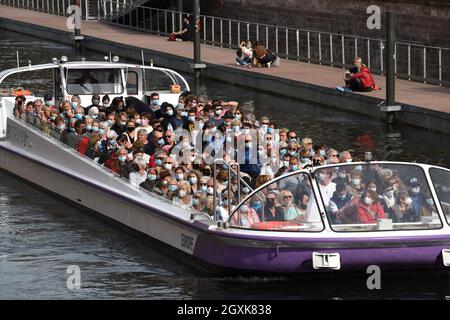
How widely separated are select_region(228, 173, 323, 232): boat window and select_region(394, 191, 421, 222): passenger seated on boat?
104cm

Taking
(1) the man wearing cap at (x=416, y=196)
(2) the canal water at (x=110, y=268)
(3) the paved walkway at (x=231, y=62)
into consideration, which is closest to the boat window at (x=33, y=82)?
(3) the paved walkway at (x=231, y=62)

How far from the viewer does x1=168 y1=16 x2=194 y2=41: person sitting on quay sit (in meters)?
52.5

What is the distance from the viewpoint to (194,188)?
859 inches

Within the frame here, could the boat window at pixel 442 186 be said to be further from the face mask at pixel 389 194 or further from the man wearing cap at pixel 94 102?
the man wearing cap at pixel 94 102

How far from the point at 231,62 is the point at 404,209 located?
25.8 meters

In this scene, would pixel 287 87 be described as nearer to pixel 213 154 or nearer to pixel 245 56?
pixel 245 56

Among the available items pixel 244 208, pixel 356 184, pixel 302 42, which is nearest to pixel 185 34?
pixel 302 42

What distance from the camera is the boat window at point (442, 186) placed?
20.2 m

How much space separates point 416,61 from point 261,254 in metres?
22.2

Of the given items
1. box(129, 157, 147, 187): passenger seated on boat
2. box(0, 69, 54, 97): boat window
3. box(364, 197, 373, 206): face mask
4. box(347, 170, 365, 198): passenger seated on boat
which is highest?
box(347, 170, 365, 198): passenger seated on boat

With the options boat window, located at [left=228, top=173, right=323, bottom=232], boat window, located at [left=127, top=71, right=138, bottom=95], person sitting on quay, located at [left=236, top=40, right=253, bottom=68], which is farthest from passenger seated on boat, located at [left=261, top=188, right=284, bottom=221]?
person sitting on quay, located at [left=236, top=40, right=253, bottom=68]

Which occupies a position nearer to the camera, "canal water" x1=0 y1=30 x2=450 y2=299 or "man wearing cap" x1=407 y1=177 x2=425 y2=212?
"man wearing cap" x1=407 y1=177 x2=425 y2=212

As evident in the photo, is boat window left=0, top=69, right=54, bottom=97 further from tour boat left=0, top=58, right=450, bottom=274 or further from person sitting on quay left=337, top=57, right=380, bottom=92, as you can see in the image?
tour boat left=0, top=58, right=450, bottom=274

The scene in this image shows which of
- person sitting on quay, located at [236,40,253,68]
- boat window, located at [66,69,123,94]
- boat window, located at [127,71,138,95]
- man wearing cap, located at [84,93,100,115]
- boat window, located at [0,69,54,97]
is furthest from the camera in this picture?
person sitting on quay, located at [236,40,253,68]
